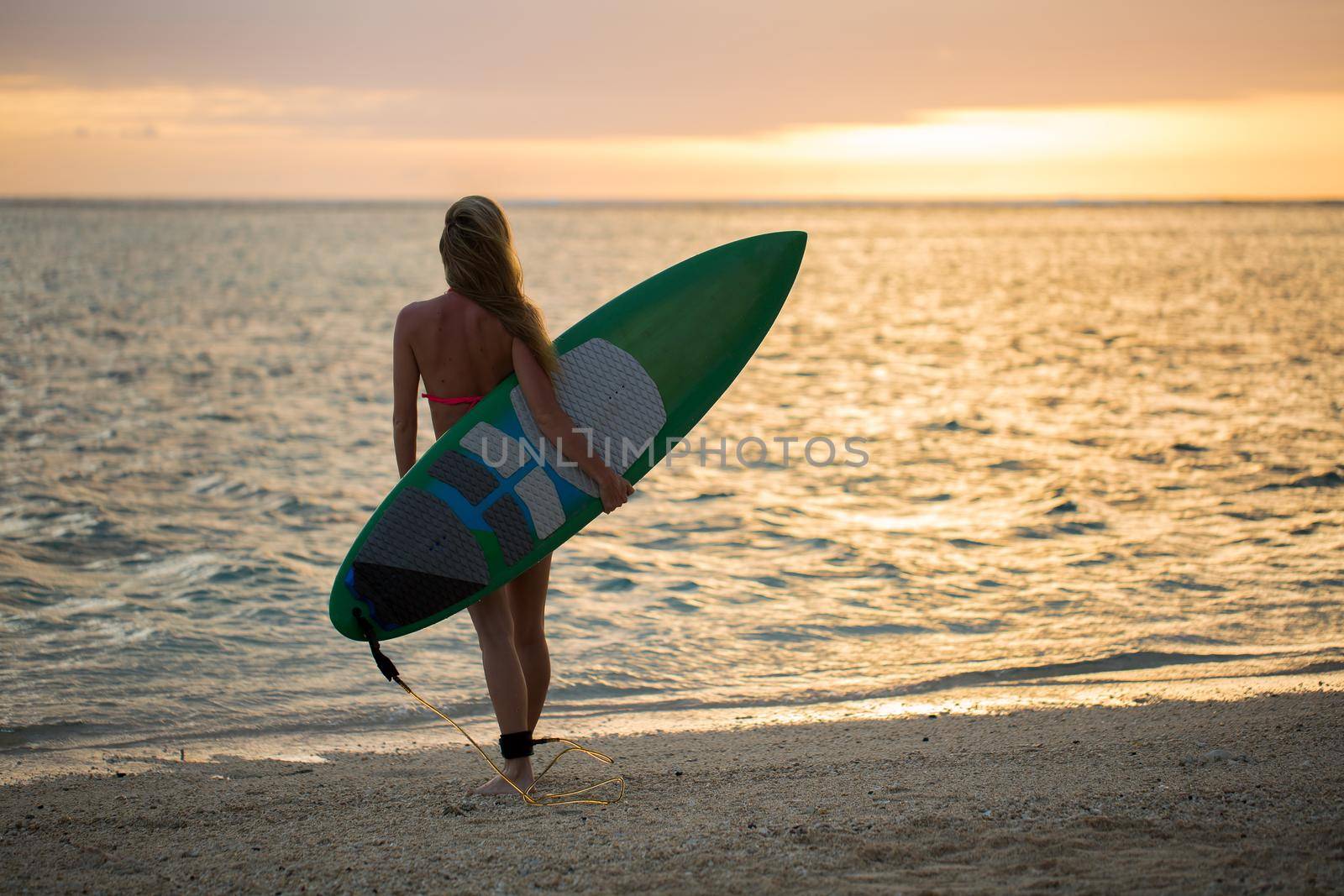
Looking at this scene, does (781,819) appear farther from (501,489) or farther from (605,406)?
(605,406)

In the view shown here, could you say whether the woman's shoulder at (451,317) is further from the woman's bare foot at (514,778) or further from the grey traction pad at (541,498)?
the woman's bare foot at (514,778)

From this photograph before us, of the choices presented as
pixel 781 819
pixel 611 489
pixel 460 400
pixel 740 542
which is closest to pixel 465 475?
pixel 460 400

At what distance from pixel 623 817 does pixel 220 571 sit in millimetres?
4059

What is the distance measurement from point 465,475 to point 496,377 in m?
0.44

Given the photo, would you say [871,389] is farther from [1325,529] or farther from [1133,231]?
[1133,231]

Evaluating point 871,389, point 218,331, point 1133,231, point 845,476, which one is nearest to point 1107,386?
point 871,389

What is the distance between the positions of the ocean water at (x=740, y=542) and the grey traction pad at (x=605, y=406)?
130 centimetres

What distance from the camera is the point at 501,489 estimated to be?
140 inches

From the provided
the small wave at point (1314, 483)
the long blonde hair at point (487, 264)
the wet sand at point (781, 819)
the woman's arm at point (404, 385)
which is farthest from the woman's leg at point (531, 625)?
the small wave at point (1314, 483)

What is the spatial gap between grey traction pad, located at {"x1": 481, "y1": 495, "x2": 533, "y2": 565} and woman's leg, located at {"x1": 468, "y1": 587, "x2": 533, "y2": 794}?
15cm

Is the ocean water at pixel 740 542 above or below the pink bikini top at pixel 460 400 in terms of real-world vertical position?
below

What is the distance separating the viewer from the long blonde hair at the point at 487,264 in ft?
9.97

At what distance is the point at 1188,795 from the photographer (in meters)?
3.06

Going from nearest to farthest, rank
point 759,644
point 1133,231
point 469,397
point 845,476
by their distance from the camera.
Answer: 1. point 469,397
2. point 759,644
3. point 845,476
4. point 1133,231
